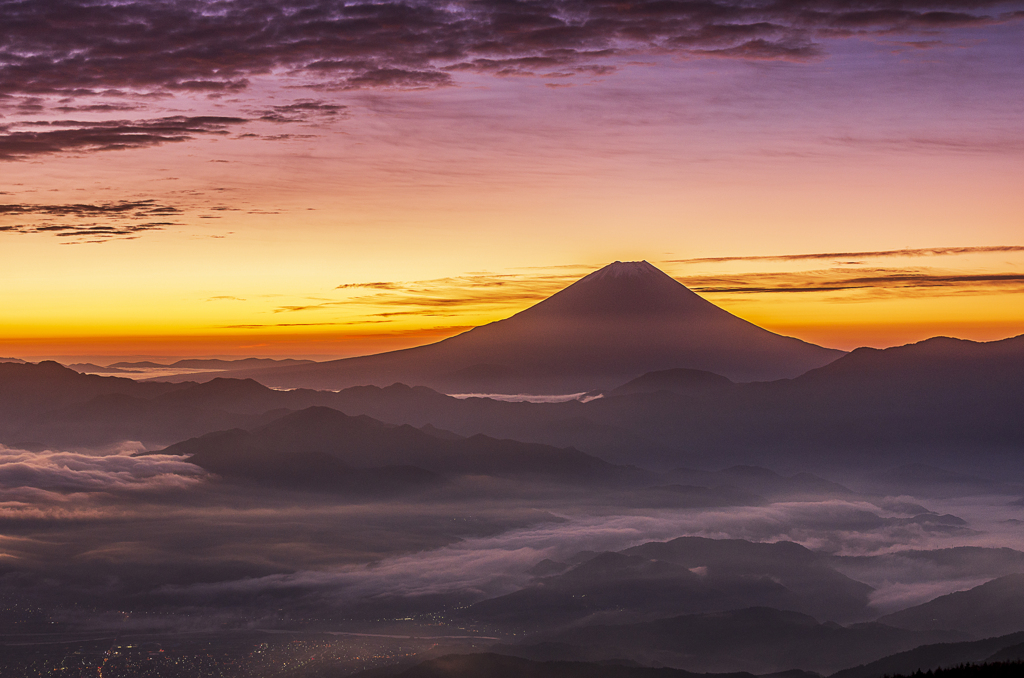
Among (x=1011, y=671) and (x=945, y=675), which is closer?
(x=1011, y=671)
